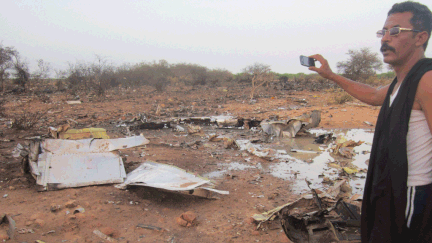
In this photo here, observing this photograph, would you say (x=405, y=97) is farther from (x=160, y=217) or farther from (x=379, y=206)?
(x=160, y=217)

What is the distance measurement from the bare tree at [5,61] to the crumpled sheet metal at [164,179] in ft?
51.9

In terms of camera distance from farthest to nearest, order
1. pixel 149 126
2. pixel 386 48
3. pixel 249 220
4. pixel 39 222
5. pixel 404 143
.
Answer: pixel 149 126 → pixel 249 220 → pixel 39 222 → pixel 386 48 → pixel 404 143

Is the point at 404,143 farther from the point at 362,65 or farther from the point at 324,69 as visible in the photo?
the point at 362,65

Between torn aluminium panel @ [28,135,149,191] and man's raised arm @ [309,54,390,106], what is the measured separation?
315 centimetres

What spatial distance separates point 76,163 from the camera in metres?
3.79

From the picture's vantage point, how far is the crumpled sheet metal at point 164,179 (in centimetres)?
338

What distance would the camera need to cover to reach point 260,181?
4.34 m

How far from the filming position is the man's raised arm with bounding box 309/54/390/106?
1.60 m

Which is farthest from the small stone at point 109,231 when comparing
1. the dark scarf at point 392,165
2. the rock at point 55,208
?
the dark scarf at point 392,165

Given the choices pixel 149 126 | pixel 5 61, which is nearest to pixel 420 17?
pixel 149 126

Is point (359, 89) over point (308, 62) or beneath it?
beneath

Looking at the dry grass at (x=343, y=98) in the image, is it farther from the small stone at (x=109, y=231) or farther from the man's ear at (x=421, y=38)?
the man's ear at (x=421, y=38)

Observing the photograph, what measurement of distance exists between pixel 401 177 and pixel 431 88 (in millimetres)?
392

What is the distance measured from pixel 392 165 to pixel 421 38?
23.8 inches
